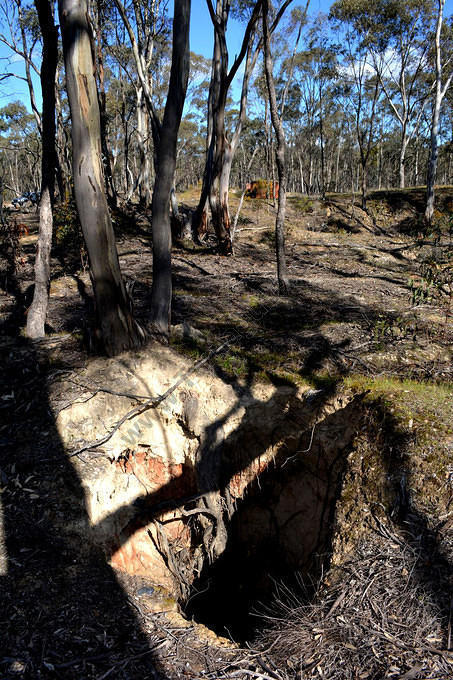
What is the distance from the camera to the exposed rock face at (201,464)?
4309 mm

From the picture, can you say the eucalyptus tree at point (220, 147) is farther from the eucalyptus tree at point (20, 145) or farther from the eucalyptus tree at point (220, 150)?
the eucalyptus tree at point (20, 145)

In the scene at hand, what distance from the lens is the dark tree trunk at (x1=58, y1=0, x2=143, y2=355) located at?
4164mm

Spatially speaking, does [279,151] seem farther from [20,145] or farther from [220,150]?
[20,145]

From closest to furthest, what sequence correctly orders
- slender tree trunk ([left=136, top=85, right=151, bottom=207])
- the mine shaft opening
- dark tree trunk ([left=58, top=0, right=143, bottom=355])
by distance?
dark tree trunk ([left=58, top=0, right=143, bottom=355]), the mine shaft opening, slender tree trunk ([left=136, top=85, right=151, bottom=207])

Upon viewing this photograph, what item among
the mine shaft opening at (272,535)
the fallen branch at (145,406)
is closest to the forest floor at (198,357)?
the fallen branch at (145,406)

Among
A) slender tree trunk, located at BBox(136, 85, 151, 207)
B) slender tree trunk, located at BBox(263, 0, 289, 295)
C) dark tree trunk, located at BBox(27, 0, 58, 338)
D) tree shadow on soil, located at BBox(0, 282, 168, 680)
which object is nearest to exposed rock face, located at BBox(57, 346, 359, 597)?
tree shadow on soil, located at BBox(0, 282, 168, 680)

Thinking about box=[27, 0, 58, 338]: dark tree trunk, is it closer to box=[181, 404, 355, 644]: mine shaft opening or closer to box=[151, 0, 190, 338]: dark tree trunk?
box=[151, 0, 190, 338]: dark tree trunk

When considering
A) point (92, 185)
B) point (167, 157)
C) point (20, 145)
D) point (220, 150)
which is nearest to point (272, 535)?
point (92, 185)

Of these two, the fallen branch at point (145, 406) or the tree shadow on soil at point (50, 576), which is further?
the fallen branch at point (145, 406)

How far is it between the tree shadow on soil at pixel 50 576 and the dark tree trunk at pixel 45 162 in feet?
5.02

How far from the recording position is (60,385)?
4.73 meters

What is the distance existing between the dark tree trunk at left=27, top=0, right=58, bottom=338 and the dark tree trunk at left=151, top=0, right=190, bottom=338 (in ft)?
4.98

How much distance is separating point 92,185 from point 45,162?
5.76ft

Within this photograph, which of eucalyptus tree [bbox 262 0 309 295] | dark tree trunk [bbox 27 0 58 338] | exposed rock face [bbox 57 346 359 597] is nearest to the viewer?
exposed rock face [bbox 57 346 359 597]
